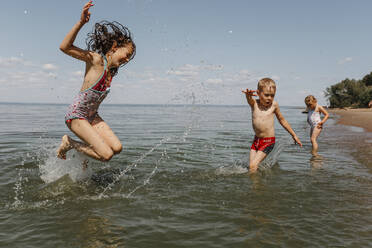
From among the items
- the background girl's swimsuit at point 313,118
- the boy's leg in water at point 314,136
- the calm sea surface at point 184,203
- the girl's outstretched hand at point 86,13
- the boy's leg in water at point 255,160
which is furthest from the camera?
the background girl's swimsuit at point 313,118

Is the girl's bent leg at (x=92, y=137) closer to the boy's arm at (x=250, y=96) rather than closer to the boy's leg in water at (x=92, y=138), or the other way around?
the boy's leg in water at (x=92, y=138)

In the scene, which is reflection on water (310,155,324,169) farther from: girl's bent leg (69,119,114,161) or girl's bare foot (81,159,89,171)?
girl's bare foot (81,159,89,171)

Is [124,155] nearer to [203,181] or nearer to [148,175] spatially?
[148,175]

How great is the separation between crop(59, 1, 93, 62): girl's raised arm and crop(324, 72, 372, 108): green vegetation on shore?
2270 inches

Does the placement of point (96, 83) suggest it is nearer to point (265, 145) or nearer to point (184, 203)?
point (184, 203)

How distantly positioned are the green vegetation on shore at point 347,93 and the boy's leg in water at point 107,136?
5699cm

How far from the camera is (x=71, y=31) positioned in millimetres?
3820

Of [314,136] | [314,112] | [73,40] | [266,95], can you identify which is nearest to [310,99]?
[314,112]

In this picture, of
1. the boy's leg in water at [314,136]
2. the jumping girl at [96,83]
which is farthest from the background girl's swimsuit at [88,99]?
the boy's leg in water at [314,136]

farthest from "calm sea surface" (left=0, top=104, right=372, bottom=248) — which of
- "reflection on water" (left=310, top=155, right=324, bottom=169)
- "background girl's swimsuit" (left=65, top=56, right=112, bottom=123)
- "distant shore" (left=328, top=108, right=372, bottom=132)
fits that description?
"distant shore" (left=328, top=108, right=372, bottom=132)

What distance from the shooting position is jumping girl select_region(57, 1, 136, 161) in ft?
13.9

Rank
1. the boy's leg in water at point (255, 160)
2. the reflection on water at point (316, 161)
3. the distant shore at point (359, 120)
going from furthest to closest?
the distant shore at point (359, 120) → the reflection on water at point (316, 161) → the boy's leg in water at point (255, 160)

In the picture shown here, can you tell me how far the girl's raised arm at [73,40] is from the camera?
146 inches

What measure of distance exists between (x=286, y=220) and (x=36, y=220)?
2.88 m
